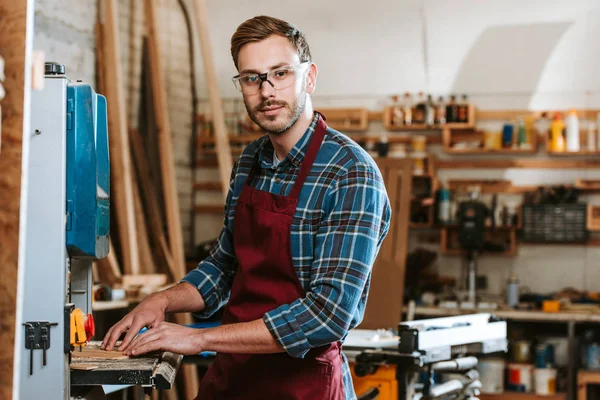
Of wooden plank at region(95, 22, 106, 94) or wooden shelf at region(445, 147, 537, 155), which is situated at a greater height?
wooden plank at region(95, 22, 106, 94)

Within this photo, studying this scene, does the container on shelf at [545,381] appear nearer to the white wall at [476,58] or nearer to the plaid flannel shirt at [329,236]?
the white wall at [476,58]

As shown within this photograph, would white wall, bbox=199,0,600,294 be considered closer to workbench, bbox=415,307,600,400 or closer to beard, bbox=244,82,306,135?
workbench, bbox=415,307,600,400

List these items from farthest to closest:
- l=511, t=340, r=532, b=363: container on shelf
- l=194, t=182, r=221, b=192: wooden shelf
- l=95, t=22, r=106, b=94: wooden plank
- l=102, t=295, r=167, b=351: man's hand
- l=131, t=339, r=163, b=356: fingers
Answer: l=194, t=182, r=221, b=192: wooden shelf, l=511, t=340, r=532, b=363: container on shelf, l=95, t=22, r=106, b=94: wooden plank, l=102, t=295, r=167, b=351: man's hand, l=131, t=339, r=163, b=356: fingers

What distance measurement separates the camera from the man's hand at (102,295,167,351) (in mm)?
1714

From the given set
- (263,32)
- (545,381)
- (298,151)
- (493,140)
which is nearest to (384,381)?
(298,151)

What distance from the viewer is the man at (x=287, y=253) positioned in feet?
5.40

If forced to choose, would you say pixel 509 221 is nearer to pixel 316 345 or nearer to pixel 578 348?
pixel 578 348

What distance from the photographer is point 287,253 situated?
1.77 meters

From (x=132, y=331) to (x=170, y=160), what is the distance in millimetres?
3416

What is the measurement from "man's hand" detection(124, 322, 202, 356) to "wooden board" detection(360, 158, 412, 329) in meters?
3.15

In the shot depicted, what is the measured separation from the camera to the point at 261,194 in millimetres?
1866

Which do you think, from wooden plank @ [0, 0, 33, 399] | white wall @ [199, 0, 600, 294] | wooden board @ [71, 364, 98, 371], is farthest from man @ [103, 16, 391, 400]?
white wall @ [199, 0, 600, 294]

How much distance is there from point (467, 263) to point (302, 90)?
168 inches

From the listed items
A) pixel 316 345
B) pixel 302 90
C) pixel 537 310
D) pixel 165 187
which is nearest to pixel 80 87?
pixel 302 90
